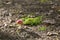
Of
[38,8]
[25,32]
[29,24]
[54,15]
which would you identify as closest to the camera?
[25,32]

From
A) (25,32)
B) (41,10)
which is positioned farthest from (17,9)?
(25,32)

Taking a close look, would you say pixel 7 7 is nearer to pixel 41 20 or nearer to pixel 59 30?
pixel 41 20

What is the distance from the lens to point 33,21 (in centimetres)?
535

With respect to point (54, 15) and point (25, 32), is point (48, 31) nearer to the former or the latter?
point (25, 32)

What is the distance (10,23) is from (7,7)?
1017mm

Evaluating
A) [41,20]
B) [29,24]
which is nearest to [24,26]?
[29,24]

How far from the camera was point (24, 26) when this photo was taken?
5246 mm

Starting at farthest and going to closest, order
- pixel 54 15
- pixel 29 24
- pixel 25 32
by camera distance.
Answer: pixel 54 15 < pixel 29 24 < pixel 25 32

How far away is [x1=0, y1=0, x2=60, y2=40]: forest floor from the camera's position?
189 inches

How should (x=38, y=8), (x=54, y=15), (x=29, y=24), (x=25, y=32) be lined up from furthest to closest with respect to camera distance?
(x=38, y=8) < (x=54, y=15) < (x=29, y=24) < (x=25, y=32)

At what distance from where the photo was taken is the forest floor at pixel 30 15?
4.80 metres

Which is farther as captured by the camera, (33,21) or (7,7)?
(7,7)

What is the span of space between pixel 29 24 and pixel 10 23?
0.44 m

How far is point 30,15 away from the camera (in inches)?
227
